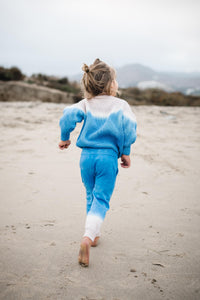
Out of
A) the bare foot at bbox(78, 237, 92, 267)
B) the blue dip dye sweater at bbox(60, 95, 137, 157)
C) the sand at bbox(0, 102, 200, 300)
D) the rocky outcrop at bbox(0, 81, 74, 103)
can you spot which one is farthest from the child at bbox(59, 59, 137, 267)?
the rocky outcrop at bbox(0, 81, 74, 103)

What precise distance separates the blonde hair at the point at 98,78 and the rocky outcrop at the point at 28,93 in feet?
38.8

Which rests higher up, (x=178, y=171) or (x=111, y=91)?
(x=111, y=91)

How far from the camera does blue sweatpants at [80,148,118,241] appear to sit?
1.63 meters

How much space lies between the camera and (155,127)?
254 inches

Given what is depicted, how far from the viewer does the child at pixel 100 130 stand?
1.66 meters

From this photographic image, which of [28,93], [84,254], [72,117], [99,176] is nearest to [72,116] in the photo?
[72,117]

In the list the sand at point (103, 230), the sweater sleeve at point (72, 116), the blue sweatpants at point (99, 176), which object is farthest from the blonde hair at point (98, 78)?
the sand at point (103, 230)

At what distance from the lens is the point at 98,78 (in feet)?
5.54

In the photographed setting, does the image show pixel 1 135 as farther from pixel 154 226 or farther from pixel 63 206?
pixel 154 226

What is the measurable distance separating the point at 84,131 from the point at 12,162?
2.25 meters

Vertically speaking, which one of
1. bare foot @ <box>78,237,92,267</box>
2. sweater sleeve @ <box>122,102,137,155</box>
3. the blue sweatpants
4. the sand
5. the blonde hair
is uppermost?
the blonde hair

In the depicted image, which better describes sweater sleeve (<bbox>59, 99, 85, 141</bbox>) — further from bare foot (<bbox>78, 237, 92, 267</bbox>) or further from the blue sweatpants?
bare foot (<bbox>78, 237, 92, 267</bbox>)

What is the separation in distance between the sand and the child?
1.10 feet

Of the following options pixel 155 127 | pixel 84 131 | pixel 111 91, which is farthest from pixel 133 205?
pixel 155 127
